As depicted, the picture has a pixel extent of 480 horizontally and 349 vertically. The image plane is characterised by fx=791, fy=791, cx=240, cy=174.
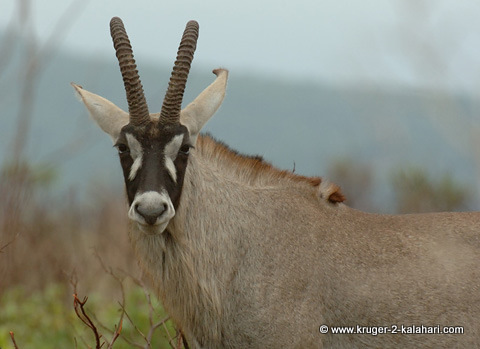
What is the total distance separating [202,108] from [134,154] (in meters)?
0.98

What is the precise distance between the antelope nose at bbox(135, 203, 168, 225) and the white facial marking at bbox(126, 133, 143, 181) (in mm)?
423

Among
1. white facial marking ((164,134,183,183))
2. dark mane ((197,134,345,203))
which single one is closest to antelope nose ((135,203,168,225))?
white facial marking ((164,134,183,183))

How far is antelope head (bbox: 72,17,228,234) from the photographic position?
21.9 feet

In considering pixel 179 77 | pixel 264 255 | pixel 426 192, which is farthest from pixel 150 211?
pixel 426 192

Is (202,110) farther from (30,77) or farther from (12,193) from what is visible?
(12,193)

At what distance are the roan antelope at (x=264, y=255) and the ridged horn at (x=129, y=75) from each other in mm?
10

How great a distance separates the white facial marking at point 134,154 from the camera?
689 centimetres

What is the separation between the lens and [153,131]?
7055 mm

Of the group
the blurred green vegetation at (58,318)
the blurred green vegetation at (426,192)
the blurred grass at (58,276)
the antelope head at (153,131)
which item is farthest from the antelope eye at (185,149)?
the blurred green vegetation at (426,192)

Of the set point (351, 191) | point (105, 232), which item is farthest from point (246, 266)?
point (351, 191)

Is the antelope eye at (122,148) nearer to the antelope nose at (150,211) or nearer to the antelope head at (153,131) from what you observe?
the antelope head at (153,131)

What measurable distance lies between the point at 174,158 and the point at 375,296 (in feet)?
7.44

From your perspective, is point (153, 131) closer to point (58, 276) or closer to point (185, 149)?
point (185, 149)

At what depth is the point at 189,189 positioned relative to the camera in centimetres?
741
